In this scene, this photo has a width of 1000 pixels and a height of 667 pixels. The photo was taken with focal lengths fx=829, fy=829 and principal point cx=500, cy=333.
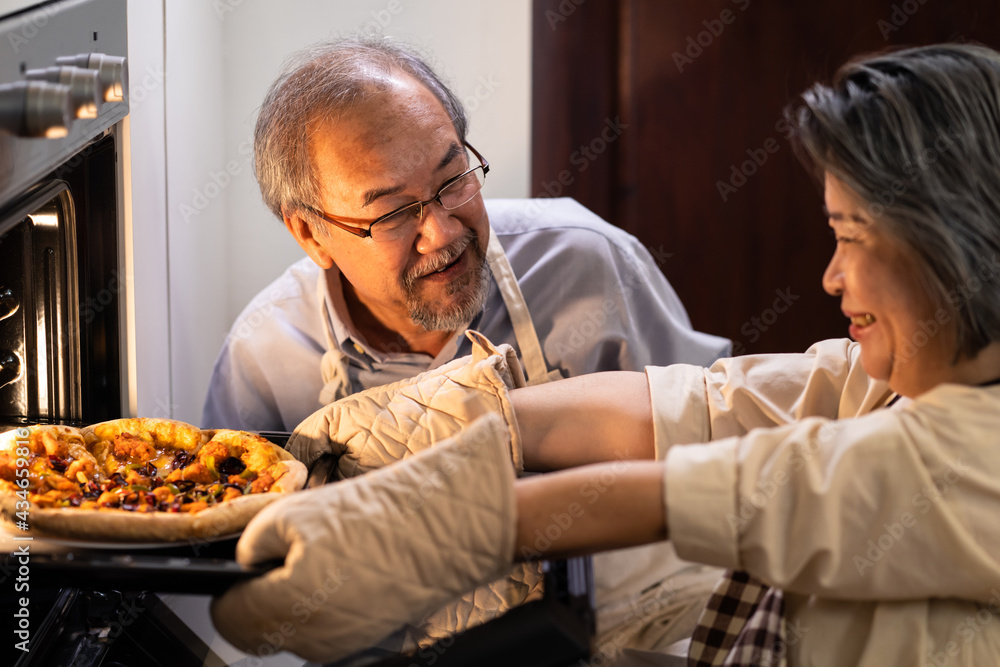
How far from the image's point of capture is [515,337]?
1.75 m

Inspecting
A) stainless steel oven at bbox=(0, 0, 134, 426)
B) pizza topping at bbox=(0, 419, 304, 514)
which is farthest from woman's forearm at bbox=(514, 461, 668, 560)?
stainless steel oven at bbox=(0, 0, 134, 426)

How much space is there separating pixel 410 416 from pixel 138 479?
370mm

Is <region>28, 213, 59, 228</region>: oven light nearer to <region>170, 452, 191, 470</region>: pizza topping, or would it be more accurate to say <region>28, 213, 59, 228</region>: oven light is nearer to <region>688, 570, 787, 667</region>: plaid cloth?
<region>170, 452, 191, 470</region>: pizza topping

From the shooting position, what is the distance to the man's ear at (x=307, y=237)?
163 centimetres

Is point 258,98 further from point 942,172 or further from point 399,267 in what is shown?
point 942,172

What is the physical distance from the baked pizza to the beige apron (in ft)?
1.36

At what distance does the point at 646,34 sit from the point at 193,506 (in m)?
2.00

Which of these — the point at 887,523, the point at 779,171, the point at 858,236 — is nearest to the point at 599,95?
the point at 779,171

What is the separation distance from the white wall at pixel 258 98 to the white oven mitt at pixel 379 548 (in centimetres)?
121

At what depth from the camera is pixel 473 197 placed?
5.03 feet

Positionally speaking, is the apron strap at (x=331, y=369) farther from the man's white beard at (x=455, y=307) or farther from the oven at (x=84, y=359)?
the oven at (x=84, y=359)

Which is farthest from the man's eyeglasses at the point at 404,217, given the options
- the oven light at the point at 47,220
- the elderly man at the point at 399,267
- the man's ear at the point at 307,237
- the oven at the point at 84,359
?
the oven light at the point at 47,220

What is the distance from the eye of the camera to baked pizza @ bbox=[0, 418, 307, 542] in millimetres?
943

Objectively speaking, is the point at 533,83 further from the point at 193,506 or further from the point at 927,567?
the point at 927,567
